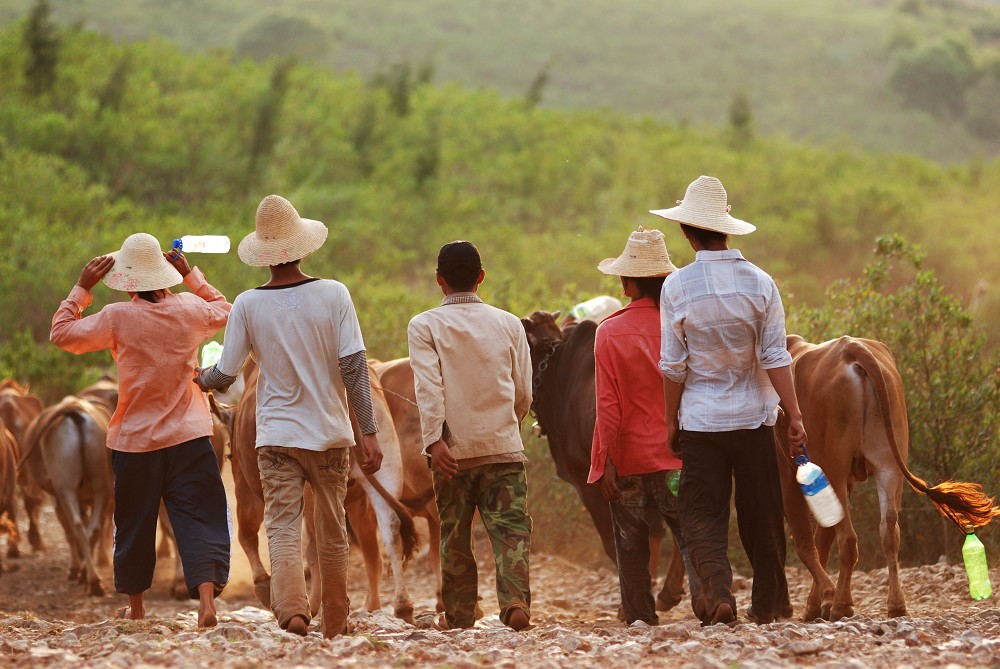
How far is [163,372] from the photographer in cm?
724

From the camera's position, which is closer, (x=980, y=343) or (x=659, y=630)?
(x=659, y=630)

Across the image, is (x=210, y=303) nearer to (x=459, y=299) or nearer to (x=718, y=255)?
(x=459, y=299)

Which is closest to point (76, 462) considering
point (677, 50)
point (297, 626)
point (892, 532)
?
point (297, 626)

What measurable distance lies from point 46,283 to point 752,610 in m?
19.6

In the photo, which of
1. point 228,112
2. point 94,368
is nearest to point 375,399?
point 94,368

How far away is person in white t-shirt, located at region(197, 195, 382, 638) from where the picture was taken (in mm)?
6434

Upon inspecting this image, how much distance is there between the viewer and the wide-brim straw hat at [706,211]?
21.7 ft

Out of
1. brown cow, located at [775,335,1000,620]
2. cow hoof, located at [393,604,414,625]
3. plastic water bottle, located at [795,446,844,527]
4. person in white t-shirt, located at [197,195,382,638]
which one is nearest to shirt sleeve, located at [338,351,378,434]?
person in white t-shirt, located at [197,195,382,638]

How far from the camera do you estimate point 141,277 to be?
7.28 metres

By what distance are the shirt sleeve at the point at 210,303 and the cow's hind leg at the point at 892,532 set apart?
4250mm

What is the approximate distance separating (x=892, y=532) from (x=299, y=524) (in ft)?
12.3

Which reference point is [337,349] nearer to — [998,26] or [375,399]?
[375,399]

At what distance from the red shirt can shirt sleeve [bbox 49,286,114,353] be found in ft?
9.35

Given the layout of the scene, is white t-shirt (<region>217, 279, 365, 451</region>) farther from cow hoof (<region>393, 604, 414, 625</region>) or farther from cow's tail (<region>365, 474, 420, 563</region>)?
cow hoof (<region>393, 604, 414, 625</region>)
